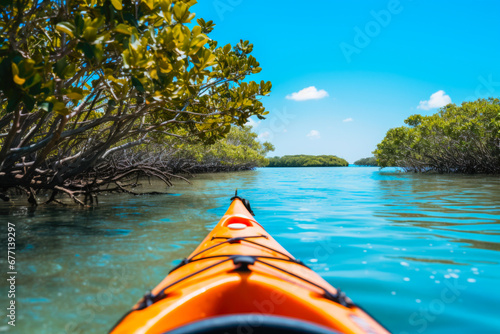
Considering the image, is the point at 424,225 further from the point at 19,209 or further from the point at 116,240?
the point at 19,209

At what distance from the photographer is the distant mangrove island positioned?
79625 millimetres

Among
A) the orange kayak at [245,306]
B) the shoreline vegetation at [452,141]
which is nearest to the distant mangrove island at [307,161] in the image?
the shoreline vegetation at [452,141]

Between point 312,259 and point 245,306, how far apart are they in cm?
197

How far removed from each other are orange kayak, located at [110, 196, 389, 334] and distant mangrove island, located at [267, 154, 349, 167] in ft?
257

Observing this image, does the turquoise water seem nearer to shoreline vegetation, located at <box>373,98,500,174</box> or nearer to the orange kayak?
the orange kayak

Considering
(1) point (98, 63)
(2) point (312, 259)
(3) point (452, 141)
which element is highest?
(3) point (452, 141)

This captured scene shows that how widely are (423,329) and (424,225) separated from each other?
306 cm

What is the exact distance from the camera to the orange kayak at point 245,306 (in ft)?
3.28

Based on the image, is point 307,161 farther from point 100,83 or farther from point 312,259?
point 312,259

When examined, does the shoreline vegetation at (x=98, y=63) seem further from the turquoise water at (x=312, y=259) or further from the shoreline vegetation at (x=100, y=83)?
the turquoise water at (x=312, y=259)

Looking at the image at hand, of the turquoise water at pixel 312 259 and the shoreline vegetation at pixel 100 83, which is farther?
the shoreline vegetation at pixel 100 83

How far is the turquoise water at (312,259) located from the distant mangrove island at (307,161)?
244 ft

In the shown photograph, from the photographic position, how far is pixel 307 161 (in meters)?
79.4

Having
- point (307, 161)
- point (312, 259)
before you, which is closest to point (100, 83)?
point (312, 259)
